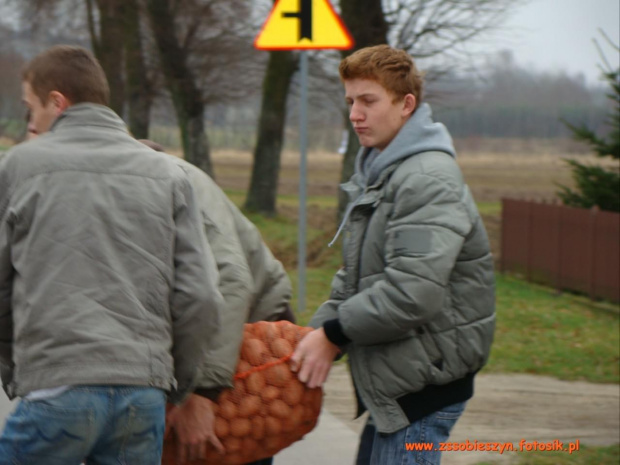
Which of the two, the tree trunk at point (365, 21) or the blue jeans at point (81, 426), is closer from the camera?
the blue jeans at point (81, 426)

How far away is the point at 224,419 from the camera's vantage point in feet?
9.66

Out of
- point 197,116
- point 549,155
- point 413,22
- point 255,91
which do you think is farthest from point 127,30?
point 549,155

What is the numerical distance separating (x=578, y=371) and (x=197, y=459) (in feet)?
17.1

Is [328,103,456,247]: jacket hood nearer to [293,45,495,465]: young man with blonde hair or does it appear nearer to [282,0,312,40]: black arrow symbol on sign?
[293,45,495,465]: young man with blonde hair

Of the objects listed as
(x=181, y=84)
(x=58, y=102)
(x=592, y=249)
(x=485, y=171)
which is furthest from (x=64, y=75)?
(x=485, y=171)

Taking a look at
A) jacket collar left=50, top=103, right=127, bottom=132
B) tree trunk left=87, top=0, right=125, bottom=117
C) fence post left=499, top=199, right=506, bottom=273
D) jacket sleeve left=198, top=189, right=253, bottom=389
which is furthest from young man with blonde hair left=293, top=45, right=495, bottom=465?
tree trunk left=87, top=0, right=125, bottom=117

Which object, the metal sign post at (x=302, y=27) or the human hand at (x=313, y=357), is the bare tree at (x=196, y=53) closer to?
the metal sign post at (x=302, y=27)

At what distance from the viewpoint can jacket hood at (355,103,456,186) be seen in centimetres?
295

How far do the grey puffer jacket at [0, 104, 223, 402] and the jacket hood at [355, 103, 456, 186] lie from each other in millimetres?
632

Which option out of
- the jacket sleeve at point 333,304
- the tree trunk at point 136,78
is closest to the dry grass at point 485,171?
the tree trunk at point 136,78

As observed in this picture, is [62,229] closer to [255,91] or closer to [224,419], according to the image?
[224,419]

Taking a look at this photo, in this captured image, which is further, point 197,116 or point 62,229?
point 197,116

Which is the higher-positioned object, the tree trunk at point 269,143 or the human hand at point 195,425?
the human hand at point 195,425

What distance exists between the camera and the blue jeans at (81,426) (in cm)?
244
